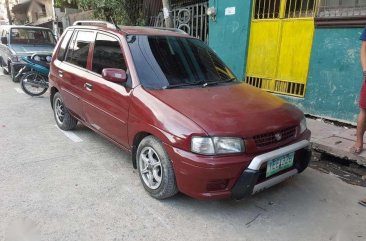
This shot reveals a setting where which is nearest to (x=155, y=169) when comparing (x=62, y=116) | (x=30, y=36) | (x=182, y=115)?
(x=182, y=115)

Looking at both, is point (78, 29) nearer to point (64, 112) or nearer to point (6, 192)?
point (64, 112)

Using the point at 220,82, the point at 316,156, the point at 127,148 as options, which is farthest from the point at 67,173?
the point at 316,156

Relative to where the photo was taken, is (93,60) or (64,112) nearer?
(93,60)

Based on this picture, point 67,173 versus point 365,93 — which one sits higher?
point 365,93

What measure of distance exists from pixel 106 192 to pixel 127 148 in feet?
1.82

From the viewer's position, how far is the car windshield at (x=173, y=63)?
363 centimetres

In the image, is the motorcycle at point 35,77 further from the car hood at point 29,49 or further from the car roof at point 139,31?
the car roof at point 139,31

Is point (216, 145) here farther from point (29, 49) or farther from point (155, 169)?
point (29, 49)

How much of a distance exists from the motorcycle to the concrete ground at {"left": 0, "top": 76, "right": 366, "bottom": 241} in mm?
4240

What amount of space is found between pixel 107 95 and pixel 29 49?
25.2 ft

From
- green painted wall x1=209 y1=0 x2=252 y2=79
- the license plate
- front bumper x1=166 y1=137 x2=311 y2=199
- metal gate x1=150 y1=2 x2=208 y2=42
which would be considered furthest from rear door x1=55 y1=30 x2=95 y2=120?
metal gate x1=150 y1=2 x2=208 y2=42

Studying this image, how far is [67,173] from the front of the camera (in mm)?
3947

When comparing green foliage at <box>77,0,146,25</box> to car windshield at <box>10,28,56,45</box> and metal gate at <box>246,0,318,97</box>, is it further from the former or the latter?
metal gate at <box>246,0,318,97</box>

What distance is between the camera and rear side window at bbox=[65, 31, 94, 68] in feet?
14.9
